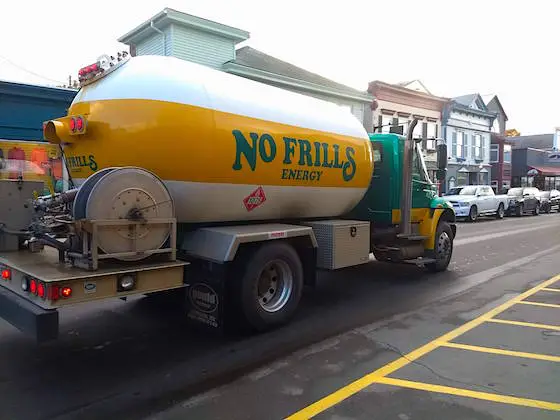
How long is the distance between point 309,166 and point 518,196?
26.0 meters

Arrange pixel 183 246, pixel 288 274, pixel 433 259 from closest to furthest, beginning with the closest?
pixel 183 246
pixel 288 274
pixel 433 259

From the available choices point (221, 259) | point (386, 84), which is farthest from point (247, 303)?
point (386, 84)

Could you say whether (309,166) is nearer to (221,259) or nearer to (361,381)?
(221,259)

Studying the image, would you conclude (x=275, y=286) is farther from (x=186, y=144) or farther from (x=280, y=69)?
(x=280, y=69)

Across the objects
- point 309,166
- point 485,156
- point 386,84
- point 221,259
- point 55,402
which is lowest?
point 55,402

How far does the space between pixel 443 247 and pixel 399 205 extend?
1.83 metres

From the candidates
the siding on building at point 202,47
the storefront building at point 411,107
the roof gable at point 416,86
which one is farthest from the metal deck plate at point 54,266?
the roof gable at point 416,86

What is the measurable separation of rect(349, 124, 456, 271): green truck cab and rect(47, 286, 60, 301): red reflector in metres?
5.19

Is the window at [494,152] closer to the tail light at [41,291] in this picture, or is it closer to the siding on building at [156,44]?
the siding on building at [156,44]

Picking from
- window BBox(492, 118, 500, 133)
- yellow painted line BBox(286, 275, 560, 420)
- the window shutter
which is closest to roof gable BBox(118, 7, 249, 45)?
yellow painted line BBox(286, 275, 560, 420)

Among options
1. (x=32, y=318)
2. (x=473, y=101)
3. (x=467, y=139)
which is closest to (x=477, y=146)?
(x=467, y=139)

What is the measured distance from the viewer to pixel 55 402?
3906mm

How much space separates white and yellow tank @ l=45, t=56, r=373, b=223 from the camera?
4.81 m

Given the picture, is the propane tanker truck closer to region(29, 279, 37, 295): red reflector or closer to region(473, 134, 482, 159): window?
region(29, 279, 37, 295): red reflector
